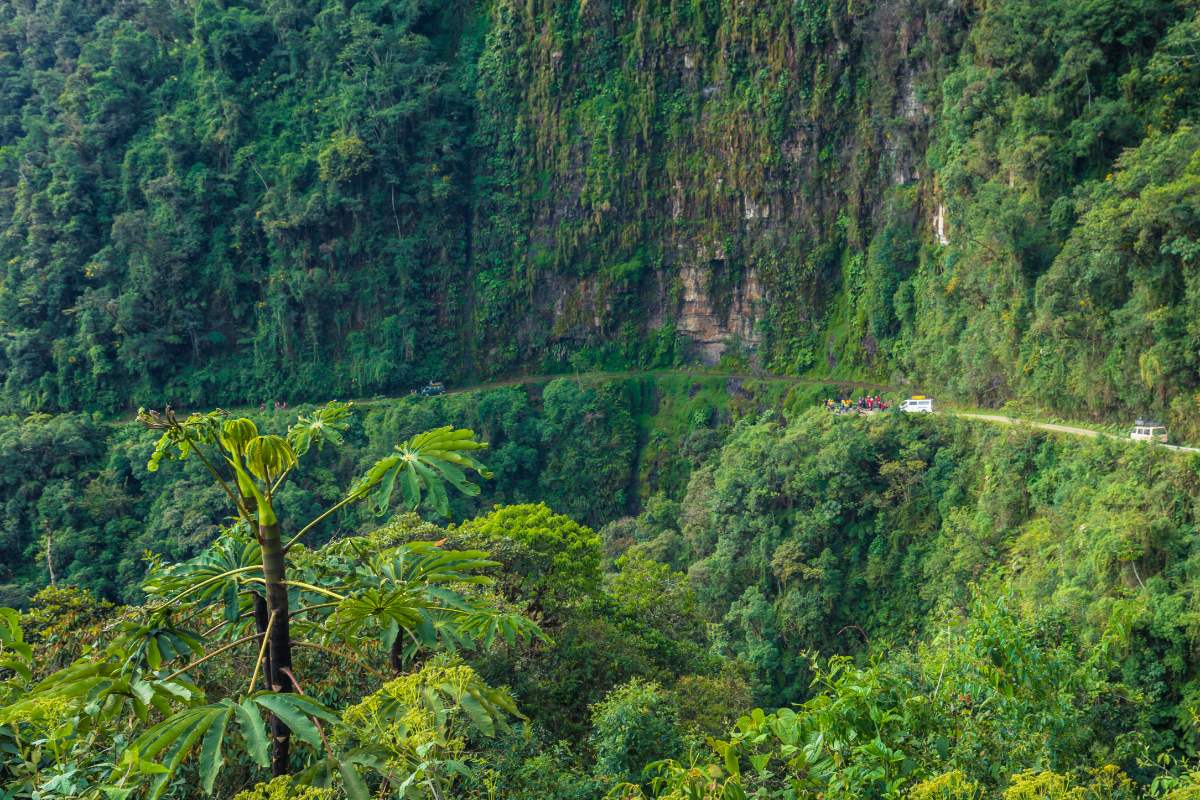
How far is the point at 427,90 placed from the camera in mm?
38469

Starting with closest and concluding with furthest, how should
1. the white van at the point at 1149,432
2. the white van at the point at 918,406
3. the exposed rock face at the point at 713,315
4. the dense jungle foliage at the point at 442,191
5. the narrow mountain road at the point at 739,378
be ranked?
the white van at the point at 1149,432
the narrow mountain road at the point at 739,378
the white van at the point at 918,406
the dense jungle foliage at the point at 442,191
the exposed rock face at the point at 713,315

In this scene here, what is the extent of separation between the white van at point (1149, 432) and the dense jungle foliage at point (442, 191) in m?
11.2

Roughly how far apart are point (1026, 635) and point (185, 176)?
3944 cm

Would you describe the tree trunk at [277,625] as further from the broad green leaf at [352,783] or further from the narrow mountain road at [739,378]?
the narrow mountain road at [739,378]

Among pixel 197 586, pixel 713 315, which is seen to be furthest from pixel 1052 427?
pixel 197 586

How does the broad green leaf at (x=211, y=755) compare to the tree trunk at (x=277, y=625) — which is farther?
the tree trunk at (x=277, y=625)

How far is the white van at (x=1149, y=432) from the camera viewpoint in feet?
56.4

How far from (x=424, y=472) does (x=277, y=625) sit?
0.84 m

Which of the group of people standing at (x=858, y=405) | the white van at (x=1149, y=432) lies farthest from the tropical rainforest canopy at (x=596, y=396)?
the group of people standing at (x=858, y=405)

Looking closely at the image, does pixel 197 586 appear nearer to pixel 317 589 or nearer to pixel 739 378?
pixel 317 589

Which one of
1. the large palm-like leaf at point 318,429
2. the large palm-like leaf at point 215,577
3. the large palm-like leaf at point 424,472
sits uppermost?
the large palm-like leaf at point 318,429

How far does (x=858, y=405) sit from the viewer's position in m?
28.5

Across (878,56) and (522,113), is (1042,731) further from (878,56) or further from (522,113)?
(522,113)

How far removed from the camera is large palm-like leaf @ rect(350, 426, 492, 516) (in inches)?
150
